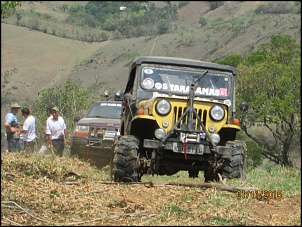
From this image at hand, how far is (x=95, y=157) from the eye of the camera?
49.9 feet

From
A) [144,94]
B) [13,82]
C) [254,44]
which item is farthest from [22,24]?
[144,94]

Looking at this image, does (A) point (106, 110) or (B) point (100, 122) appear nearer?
(B) point (100, 122)

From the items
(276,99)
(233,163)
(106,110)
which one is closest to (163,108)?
(233,163)

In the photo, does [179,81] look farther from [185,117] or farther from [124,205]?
[124,205]

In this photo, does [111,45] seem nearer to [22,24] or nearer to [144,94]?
[22,24]

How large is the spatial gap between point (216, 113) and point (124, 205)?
3.26 meters

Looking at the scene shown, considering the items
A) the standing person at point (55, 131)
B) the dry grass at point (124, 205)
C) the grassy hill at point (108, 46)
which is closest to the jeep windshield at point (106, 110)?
the standing person at point (55, 131)

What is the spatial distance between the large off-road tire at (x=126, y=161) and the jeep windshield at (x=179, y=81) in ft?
4.73

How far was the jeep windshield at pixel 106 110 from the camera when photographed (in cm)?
1641

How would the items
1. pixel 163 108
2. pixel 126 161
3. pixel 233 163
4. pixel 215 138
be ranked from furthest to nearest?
pixel 233 163, pixel 215 138, pixel 163 108, pixel 126 161

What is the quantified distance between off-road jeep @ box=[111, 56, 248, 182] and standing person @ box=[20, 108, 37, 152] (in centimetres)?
413

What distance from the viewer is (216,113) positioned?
10547mm

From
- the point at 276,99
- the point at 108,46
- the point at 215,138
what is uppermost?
the point at 108,46

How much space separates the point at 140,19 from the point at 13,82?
13681 mm
